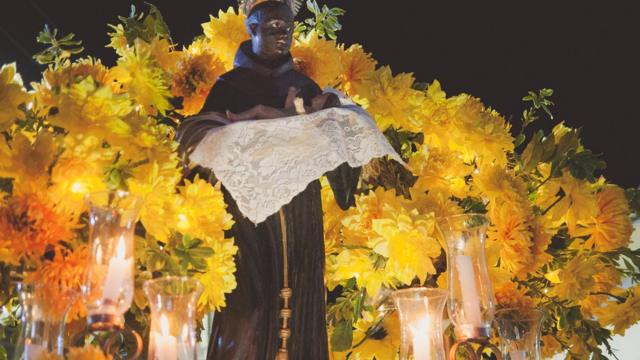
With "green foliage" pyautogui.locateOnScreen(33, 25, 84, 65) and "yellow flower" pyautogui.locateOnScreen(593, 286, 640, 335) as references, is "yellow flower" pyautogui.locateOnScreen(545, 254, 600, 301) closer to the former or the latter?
"yellow flower" pyautogui.locateOnScreen(593, 286, 640, 335)

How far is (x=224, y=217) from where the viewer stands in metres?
1.72

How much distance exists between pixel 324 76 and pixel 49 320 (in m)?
1.08

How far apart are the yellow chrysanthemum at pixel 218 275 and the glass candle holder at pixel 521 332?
52 cm

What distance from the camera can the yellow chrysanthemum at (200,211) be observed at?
166 centimetres

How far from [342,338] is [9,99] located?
0.81 meters

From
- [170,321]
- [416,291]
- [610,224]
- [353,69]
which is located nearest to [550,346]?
[610,224]

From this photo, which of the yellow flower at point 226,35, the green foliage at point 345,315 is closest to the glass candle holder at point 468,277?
the green foliage at point 345,315

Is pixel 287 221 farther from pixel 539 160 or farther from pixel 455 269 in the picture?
→ pixel 539 160

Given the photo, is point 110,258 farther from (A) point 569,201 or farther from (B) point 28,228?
(A) point 569,201

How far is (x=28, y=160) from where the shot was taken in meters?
1.55

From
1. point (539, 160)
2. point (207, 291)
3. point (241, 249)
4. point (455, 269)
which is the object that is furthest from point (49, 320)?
point (539, 160)

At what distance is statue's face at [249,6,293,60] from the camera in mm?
2105

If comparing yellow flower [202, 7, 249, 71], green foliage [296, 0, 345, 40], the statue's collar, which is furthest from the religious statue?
green foliage [296, 0, 345, 40]

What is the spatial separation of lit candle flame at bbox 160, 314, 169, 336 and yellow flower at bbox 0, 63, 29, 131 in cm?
44
